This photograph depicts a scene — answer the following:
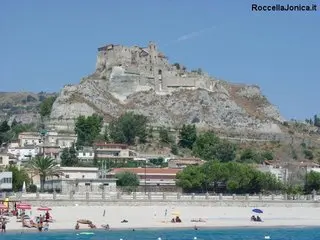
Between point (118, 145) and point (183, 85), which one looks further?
point (183, 85)

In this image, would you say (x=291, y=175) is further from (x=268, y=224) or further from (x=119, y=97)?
(x=268, y=224)

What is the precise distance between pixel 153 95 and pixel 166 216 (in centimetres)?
8875

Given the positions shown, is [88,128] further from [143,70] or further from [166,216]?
[166,216]

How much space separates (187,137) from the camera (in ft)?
461

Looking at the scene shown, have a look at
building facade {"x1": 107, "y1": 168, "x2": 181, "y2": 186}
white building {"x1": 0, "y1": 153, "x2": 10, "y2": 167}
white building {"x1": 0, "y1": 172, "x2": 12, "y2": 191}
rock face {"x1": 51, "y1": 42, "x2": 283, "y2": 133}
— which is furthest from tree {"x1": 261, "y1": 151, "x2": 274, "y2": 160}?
white building {"x1": 0, "y1": 172, "x2": 12, "y2": 191}

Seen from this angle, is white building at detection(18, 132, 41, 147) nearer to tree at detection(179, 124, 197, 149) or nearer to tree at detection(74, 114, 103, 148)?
tree at detection(74, 114, 103, 148)

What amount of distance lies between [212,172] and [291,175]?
30781 millimetres

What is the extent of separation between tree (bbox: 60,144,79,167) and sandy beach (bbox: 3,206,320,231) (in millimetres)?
41886

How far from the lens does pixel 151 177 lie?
106812 millimetres

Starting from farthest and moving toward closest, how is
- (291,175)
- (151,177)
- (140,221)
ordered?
(291,175) → (151,177) → (140,221)

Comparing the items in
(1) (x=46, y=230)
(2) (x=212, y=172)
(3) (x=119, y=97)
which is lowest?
(1) (x=46, y=230)

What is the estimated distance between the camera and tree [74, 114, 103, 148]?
134m

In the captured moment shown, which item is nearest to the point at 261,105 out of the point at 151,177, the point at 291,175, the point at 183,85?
the point at 183,85

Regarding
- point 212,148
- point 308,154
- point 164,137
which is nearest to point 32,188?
point 212,148
